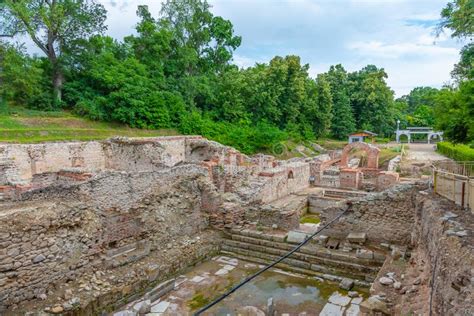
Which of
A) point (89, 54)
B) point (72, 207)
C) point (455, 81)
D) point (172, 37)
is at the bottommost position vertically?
point (72, 207)

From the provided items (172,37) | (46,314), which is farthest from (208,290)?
(172,37)

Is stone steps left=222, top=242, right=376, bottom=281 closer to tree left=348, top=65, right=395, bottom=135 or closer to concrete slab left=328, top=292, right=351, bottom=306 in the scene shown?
concrete slab left=328, top=292, right=351, bottom=306

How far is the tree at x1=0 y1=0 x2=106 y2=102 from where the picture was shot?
2170 cm

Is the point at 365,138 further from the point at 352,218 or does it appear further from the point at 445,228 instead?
the point at 445,228

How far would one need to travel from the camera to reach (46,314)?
537cm

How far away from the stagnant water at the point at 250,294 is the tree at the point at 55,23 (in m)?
21.8

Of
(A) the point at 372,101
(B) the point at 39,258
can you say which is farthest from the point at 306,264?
(A) the point at 372,101

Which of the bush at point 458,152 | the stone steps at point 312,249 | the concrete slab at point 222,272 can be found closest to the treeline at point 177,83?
the bush at point 458,152

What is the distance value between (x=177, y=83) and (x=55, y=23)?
Result: 10282 millimetres

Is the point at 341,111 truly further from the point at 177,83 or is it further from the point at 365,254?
the point at 365,254

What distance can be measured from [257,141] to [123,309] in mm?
22254

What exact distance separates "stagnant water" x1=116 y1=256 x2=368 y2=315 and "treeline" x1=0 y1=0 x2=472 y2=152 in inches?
534

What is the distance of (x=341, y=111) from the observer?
3984 centimetres

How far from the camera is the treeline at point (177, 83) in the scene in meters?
23.0
